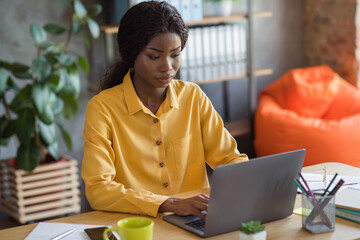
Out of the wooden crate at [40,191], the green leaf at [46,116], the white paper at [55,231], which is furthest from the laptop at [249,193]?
the wooden crate at [40,191]

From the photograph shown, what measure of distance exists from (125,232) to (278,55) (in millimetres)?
3582

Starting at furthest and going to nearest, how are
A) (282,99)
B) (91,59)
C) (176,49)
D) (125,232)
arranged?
(282,99) → (91,59) → (176,49) → (125,232)

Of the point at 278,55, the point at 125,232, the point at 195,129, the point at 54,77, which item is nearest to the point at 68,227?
the point at 125,232

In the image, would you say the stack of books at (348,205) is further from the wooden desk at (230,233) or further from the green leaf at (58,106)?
the green leaf at (58,106)

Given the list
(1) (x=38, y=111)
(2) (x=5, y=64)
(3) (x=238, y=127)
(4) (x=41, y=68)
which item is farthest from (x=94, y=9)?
(3) (x=238, y=127)

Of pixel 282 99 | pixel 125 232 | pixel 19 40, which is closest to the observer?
pixel 125 232

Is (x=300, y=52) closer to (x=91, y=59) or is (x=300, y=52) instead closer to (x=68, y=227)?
(x=91, y=59)

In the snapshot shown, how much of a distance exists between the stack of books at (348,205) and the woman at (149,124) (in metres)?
0.41

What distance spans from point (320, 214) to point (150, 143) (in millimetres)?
669

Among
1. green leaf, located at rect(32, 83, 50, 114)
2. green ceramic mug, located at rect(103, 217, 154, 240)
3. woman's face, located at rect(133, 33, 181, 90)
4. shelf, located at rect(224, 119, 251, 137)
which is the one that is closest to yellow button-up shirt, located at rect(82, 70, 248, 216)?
woman's face, located at rect(133, 33, 181, 90)

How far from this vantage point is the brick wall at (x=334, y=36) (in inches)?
167

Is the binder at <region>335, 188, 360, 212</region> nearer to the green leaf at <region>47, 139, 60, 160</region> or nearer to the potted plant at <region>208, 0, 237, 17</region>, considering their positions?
the green leaf at <region>47, 139, 60, 160</region>

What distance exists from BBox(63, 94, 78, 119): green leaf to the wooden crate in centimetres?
29

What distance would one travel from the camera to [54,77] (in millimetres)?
3158
